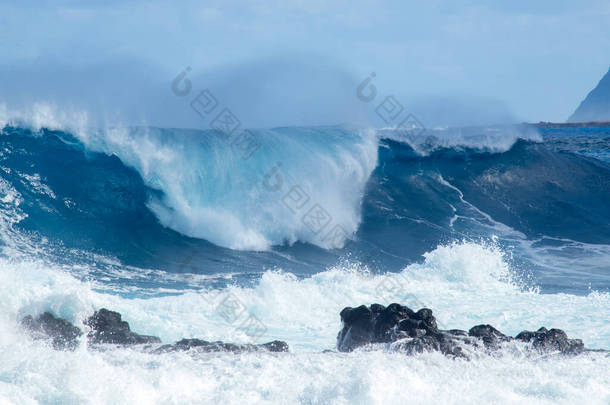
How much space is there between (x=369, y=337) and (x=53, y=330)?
3.60m

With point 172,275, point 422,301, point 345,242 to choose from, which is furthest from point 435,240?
point 172,275

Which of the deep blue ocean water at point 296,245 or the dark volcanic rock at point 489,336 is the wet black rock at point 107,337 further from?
the dark volcanic rock at point 489,336

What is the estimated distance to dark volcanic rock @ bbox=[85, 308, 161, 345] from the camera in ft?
21.6

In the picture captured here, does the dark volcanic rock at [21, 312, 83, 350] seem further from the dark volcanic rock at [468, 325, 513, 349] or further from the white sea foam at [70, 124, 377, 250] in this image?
the white sea foam at [70, 124, 377, 250]

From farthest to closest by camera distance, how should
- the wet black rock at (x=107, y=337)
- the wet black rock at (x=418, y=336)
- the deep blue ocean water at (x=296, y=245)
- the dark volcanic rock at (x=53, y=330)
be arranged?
the dark volcanic rock at (x=53, y=330)
the wet black rock at (x=107, y=337)
the wet black rock at (x=418, y=336)
the deep blue ocean water at (x=296, y=245)

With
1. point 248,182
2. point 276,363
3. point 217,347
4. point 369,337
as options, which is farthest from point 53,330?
point 248,182

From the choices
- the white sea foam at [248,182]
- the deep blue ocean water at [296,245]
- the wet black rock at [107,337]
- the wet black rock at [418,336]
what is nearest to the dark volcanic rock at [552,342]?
the wet black rock at [418,336]

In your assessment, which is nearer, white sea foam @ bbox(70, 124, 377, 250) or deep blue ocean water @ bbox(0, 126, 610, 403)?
deep blue ocean water @ bbox(0, 126, 610, 403)

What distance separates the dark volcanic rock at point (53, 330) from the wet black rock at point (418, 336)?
Answer: 3032mm

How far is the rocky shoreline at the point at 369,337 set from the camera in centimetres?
621

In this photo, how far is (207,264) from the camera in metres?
11.9

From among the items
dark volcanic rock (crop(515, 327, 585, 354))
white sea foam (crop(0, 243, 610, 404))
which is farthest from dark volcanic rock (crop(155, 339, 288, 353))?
dark volcanic rock (crop(515, 327, 585, 354))

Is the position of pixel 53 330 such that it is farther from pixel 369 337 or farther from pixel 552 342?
pixel 552 342

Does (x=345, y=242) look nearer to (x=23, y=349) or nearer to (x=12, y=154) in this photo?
(x=12, y=154)
